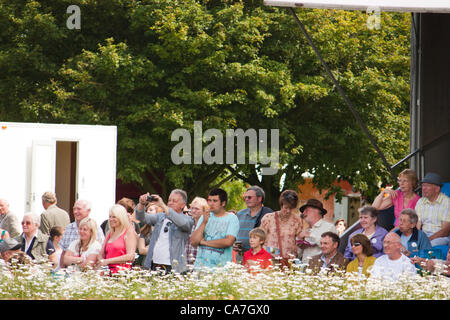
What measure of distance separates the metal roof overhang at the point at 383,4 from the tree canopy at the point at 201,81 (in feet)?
38.8

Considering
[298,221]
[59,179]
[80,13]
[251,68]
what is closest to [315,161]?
[251,68]

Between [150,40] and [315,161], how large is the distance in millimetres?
5928

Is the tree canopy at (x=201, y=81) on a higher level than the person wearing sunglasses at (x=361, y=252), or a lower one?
higher

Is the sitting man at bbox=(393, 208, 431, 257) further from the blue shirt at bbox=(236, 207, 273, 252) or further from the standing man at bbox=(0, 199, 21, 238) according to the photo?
the standing man at bbox=(0, 199, 21, 238)

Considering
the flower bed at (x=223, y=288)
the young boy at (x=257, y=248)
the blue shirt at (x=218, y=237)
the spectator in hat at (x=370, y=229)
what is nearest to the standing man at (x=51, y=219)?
the blue shirt at (x=218, y=237)

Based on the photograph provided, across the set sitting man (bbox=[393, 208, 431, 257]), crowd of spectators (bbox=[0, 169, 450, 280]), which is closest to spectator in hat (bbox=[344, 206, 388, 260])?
crowd of spectators (bbox=[0, 169, 450, 280])

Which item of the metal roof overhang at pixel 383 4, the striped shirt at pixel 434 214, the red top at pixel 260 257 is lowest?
the red top at pixel 260 257

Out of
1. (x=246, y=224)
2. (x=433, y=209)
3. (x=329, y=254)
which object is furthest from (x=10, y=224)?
(x=433, y=209)

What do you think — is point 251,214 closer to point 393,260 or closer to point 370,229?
point 370,229

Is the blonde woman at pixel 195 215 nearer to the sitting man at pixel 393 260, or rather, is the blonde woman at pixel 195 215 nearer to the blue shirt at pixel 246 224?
the blue shirt at pixel 246 224

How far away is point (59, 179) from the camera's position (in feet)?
49.2

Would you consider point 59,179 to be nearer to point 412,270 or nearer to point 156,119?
point 156,119

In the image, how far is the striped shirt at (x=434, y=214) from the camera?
Result: 9.29m
